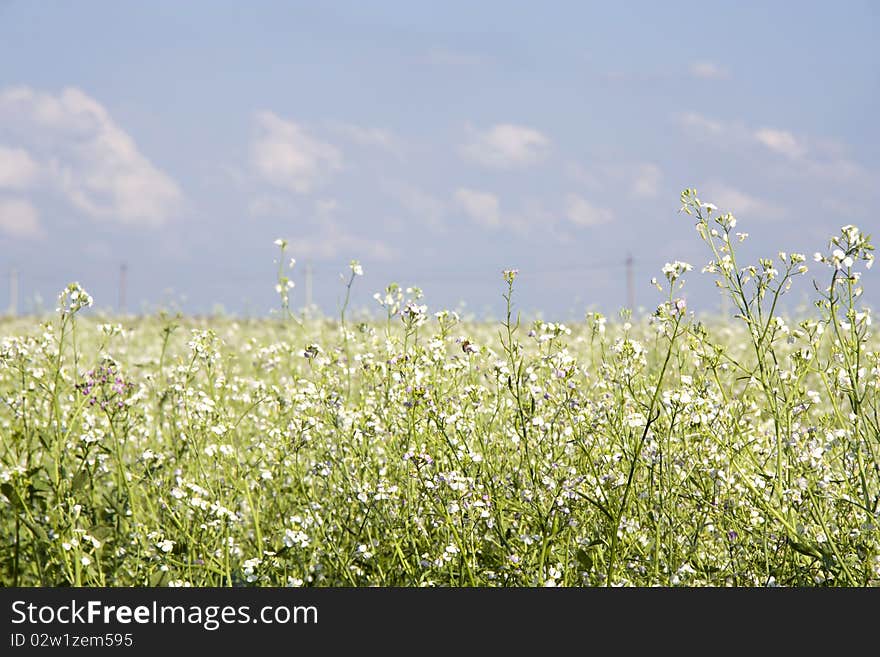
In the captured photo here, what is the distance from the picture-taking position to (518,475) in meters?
3.96

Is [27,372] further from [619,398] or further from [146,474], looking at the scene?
[619,398]

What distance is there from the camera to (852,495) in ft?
11.9

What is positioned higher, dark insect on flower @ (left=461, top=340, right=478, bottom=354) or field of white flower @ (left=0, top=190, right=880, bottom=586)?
dark insect on flower @ (left=461, top=340, right=478, bottom=354)

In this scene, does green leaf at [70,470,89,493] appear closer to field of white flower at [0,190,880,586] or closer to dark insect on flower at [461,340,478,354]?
field of white flower at [0,190,880,586]

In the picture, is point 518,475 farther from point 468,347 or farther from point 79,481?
point 79,481

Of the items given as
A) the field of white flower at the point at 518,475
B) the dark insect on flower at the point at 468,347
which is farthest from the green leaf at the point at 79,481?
the dark insect on flower at the point at 468,347

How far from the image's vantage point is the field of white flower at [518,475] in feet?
11.7

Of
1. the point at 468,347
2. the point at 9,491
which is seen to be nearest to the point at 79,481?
the point at 9,491

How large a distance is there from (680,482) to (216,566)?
2053 mm

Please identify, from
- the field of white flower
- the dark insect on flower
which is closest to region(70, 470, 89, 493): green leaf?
the field of white flower

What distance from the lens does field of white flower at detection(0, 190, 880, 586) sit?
3559 mm

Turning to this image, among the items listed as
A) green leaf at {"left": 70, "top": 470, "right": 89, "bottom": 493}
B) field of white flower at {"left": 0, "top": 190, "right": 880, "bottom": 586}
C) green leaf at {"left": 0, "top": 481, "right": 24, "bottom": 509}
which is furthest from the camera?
green leaf at {"left": 70, "top": 470, "right": 89, "bottom": 493}

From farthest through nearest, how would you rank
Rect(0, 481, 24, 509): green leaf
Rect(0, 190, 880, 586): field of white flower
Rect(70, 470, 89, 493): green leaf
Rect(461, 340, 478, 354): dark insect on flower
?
Rect(70, 470, 89, 493): green leaf → Rect(0, 481, 24, 509): green leaf → Rect(461, 340, 478, 354): dark insect on flower → Rect(0, 190, 880, 586): field of white flower

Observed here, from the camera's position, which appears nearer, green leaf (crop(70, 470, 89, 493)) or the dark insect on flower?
the dark insect on flower
